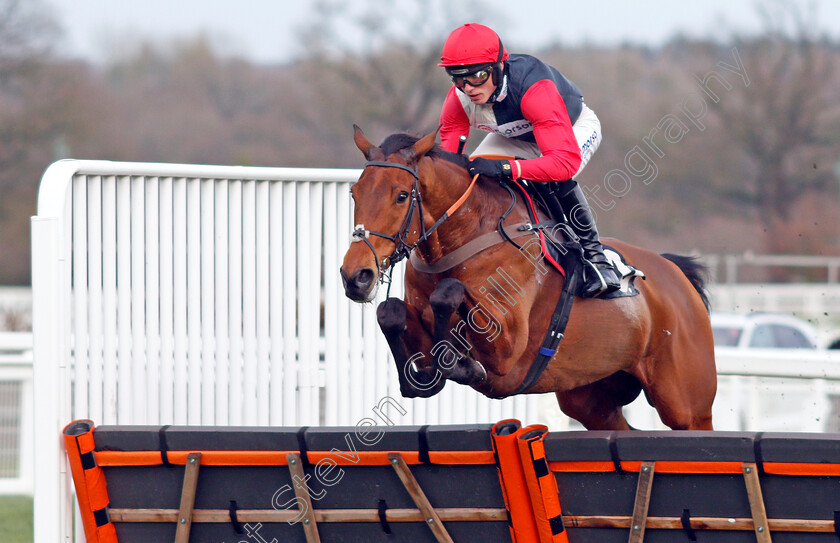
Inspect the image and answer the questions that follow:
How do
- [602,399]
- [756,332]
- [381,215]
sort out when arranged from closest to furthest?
[381,215] → [602,399] → [756,332]

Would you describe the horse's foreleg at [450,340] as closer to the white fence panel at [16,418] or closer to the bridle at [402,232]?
the bridle at [402,232]

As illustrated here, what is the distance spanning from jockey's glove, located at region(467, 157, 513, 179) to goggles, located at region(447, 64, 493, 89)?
291 mm

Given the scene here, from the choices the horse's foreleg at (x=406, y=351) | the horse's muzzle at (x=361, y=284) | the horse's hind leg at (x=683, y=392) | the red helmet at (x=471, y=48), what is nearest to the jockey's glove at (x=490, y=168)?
the red helmet at (x=471, y=48)

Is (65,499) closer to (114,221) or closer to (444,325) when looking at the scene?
(114,221)

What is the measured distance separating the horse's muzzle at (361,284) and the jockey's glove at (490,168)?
30.0 inches

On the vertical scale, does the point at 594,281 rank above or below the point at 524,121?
below

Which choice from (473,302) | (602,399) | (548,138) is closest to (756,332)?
(602,399)

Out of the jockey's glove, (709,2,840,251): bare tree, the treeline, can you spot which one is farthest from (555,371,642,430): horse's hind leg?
(709,2,840,251): bare tree

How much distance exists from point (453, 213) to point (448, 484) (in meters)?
1.00

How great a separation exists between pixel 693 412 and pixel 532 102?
174 centimetres

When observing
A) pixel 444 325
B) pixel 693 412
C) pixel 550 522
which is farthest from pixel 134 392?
pixel 693 412

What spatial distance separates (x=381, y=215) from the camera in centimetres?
343

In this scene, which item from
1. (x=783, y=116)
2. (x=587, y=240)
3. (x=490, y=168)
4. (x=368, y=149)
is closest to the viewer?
(x=368, y=149)

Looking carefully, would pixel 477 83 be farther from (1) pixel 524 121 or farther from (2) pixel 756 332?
(2) pixel 756 332
